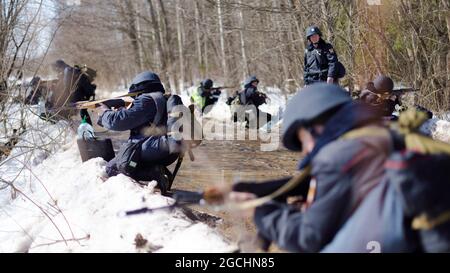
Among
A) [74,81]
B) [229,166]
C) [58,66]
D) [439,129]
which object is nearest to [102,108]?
[229,166]

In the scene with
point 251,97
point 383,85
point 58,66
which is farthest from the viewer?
point 251,97

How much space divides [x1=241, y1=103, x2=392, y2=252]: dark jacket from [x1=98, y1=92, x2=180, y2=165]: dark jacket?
350 cm

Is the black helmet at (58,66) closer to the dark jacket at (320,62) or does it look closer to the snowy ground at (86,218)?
the snowy ground at (86,218)

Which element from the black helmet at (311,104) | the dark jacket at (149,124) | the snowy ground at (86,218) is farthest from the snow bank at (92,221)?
the black helmet at (311,104)

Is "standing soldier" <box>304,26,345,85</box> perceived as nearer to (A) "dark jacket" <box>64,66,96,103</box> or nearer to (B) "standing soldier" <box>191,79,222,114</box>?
(A) "dark jacket" <box>64,66,96,103</box>

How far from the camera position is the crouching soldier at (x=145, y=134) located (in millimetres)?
5848

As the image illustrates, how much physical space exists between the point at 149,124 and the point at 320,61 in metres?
→ 3.73

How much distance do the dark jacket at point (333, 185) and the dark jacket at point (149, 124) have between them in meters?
3.50

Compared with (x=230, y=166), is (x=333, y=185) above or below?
above

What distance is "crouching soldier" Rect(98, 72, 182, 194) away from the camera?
585cm

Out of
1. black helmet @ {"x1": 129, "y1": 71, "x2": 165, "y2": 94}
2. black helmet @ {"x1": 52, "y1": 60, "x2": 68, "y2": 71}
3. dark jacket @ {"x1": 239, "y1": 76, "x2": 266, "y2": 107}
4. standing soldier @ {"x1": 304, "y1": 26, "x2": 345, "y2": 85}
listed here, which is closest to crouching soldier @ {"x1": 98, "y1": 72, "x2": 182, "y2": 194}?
black helmet @ {"x1": 129, "y1": 71, "x2": 165, "y2": 94}

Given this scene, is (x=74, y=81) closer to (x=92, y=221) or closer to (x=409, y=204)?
(x=92, y=221)

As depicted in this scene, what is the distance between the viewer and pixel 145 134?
19.8ft
